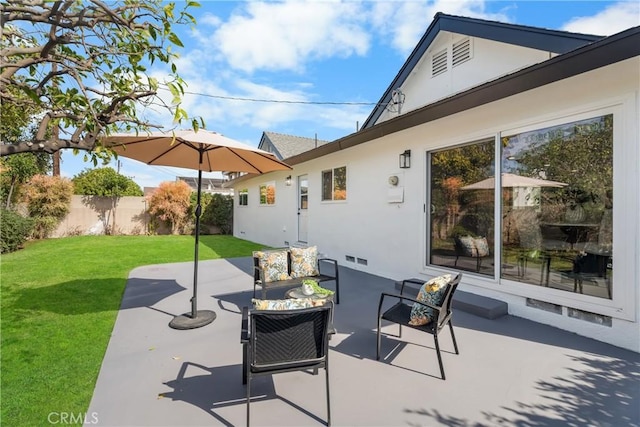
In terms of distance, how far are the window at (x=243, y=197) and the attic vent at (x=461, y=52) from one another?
11.1 metres

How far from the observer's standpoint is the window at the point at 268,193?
12.6 meters

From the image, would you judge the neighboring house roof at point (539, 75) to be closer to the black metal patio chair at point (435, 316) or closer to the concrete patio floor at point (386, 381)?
the black metal patio chair at point (435, 316)

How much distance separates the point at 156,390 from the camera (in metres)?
2.66

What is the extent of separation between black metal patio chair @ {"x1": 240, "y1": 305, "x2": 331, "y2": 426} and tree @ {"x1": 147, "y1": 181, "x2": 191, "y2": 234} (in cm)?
1618

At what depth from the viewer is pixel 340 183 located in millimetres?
8508

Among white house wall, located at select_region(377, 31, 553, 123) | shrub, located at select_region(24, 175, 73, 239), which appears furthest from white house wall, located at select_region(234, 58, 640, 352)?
shrub, located at select_region(24, 175, 73, 239)

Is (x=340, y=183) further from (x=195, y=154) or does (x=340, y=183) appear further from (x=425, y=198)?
(x=195, y=154)

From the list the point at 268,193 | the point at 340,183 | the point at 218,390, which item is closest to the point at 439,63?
the point at 340,183

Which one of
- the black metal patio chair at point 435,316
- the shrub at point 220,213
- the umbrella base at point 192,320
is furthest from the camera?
the shrub at point 220,213

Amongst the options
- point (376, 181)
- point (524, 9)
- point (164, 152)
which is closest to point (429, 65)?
point (524, 9)

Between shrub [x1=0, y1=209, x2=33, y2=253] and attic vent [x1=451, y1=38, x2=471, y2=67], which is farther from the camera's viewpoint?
shrub [x1=0, y1=209, x2=33, y2=253]

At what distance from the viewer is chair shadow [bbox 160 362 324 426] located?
2.46 metres

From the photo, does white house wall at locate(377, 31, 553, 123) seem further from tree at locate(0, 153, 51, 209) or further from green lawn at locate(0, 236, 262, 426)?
tree at locate(0, 153, 51, 209)

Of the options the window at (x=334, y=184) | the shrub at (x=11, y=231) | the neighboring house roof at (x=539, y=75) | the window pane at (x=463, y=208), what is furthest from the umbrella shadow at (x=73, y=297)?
the shrub at (x=11, y=231)
